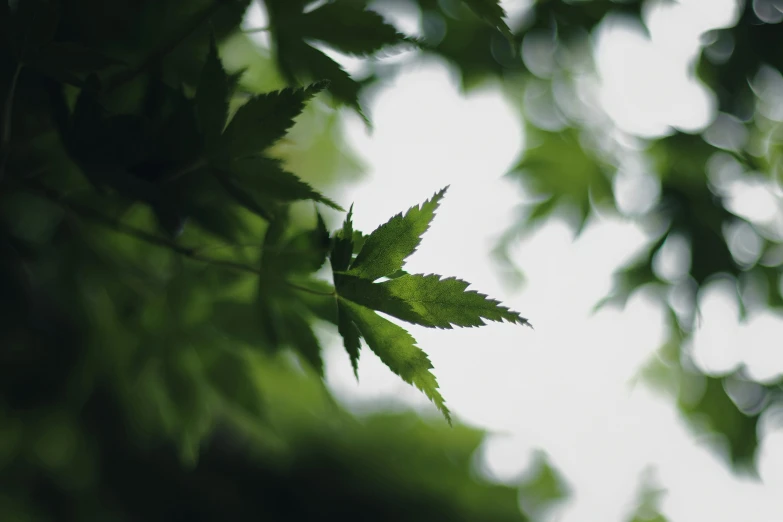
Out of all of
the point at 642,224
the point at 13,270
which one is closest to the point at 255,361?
the point at 13,270

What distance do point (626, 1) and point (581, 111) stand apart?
220 mm

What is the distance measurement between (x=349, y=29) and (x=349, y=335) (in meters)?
0.27

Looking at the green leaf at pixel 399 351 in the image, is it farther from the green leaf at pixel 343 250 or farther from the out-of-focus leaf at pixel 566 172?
the out-of-focus leaf at pixel 566 172

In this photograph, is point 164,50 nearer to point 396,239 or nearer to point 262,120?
point 262,120

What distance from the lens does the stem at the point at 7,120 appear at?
0.42 meters

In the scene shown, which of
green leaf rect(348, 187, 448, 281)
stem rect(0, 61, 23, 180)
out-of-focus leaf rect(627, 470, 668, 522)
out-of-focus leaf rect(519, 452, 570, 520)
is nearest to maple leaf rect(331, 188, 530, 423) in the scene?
green leaf rect(348, 187, 448, 281)

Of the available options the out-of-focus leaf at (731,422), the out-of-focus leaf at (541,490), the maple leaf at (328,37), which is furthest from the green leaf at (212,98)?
the out-of-focus leaf at (541,490)

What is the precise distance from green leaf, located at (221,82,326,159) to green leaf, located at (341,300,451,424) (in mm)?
142

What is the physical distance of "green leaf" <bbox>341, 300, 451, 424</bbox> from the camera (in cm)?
42

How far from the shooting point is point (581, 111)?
1002 millimetres

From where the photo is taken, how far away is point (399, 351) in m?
0.43

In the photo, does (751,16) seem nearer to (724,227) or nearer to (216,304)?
(724,227)

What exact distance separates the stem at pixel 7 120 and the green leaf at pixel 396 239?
28 cm

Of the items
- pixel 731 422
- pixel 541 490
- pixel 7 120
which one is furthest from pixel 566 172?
pixel 541 490
